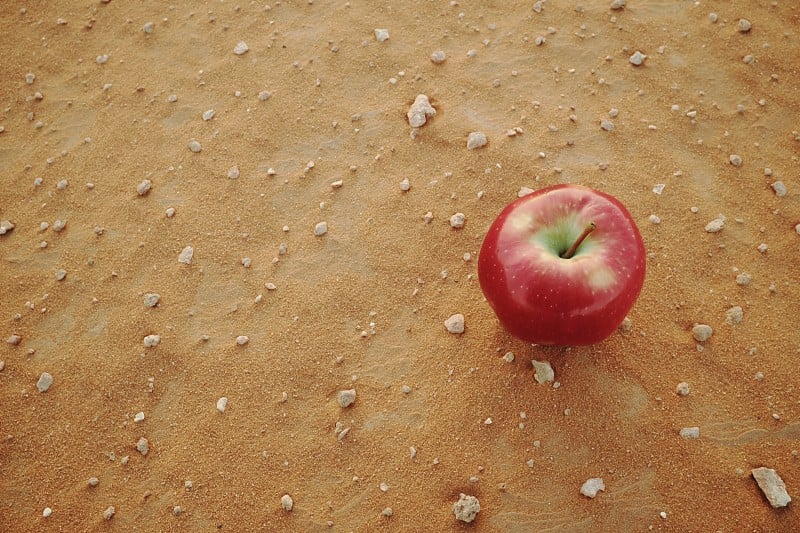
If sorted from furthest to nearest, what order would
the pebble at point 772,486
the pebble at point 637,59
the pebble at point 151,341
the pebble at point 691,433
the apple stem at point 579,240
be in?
the pebble at point 637,59, the pebble at point 151,341, the pebble at point 691,433, the pebble at point 772,486, the apple stem at point 579,240

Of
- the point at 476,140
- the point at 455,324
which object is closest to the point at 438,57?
the point at 476,140

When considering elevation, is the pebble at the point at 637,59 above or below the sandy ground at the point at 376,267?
above

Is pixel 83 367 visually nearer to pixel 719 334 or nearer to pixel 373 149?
pixel 373 149

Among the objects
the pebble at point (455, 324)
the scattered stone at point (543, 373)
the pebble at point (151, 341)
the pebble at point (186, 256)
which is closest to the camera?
the scattered stone at point (543, 373)

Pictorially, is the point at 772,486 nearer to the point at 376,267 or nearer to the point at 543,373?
the point at 543,373

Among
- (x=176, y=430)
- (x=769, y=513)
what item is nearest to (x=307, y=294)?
(x=176, y=430)

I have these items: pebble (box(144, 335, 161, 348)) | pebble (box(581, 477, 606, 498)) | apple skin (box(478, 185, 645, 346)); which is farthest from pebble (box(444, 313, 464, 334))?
pebble (box(144, 335, 161, 348))

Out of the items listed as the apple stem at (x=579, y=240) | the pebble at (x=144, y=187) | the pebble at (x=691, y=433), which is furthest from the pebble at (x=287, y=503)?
the pebble at (x=144, y=187)

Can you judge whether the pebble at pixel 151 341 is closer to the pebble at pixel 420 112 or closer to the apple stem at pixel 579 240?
the pebble at pixel 420 112
